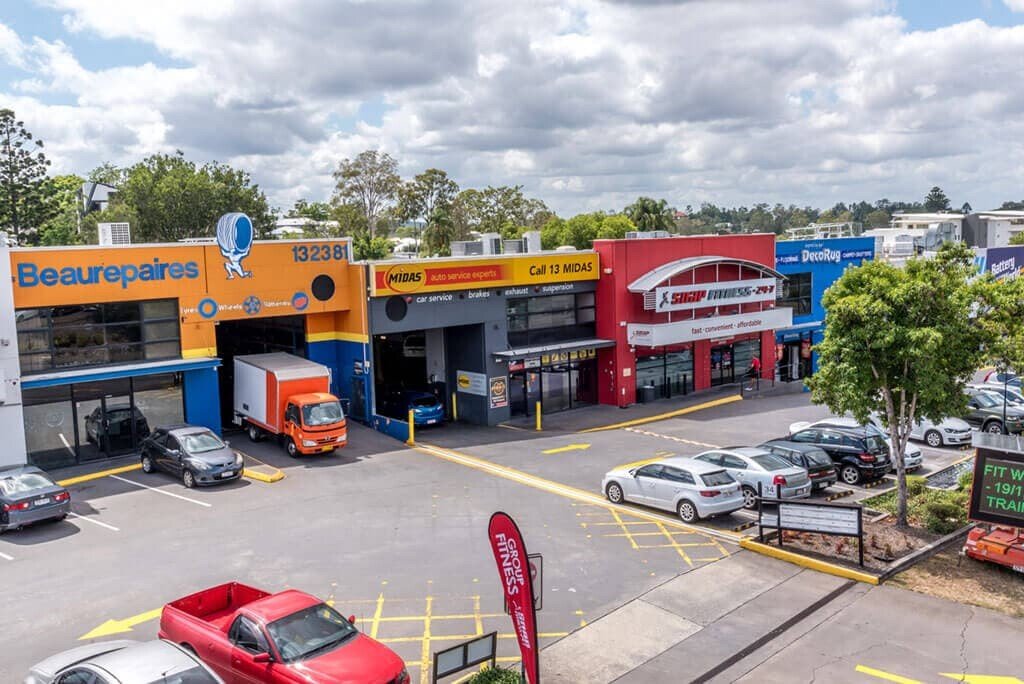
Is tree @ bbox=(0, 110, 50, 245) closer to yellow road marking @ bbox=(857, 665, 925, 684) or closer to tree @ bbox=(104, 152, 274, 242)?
tree @ bbox=(104, 152, 274, 242)

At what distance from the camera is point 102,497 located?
2366 centimetres

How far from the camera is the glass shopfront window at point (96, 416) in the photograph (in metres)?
26.8

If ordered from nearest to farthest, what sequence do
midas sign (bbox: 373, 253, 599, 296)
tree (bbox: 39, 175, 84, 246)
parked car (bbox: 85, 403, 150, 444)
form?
1. parked car (bbox: 85, 403, 150, 444)
2. midas sign (bbox: 373, 253, 599, 296)
3. tree (bbox: 39, 175, 84, 246)

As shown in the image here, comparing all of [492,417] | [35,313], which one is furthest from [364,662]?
[492,417]

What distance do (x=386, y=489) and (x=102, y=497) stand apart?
26.2ft

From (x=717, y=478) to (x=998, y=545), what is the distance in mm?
5998

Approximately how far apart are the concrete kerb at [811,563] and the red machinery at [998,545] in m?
2.48

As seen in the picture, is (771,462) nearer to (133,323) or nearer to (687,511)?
(687,511)

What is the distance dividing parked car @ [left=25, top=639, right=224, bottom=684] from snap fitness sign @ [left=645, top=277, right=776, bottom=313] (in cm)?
2856

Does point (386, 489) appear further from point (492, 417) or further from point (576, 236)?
point (576, 236)

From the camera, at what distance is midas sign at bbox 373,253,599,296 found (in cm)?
Answer: 3181

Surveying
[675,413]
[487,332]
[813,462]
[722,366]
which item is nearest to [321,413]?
[487,332]

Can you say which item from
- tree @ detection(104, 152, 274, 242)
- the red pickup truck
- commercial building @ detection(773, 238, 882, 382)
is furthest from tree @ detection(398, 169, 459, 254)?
the red pickup truck

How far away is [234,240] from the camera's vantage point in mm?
29562
